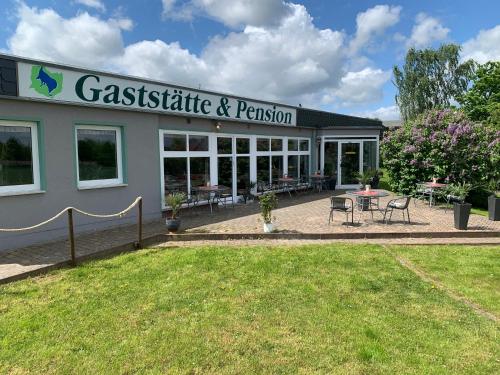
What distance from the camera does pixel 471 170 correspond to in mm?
12227

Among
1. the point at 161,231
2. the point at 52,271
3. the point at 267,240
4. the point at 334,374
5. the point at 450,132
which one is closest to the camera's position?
the point at 334,374

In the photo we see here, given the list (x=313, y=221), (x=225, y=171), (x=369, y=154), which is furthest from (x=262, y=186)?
(x=369, y=154)

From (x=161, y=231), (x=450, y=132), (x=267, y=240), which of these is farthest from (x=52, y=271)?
(x=450, y=132)

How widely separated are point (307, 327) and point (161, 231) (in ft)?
17.4

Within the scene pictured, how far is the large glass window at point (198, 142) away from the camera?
1113cm

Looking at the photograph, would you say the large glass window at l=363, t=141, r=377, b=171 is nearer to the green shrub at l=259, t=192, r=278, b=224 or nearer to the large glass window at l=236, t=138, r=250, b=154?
the large glass window at l=236, t=138, r=250, b=154

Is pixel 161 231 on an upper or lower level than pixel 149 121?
lower

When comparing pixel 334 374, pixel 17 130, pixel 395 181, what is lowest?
pixel 334 374

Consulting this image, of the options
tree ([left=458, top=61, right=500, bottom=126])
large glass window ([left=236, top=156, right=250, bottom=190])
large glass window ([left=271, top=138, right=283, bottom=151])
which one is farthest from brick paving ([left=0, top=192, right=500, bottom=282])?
tree ([left=458, top=61, right=500, bottom=126])

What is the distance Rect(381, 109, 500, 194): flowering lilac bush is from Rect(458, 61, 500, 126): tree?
1652 centimetres

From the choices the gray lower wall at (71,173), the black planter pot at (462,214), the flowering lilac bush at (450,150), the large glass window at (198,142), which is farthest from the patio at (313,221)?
the large glass window at (198,142)

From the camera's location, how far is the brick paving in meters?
6.52

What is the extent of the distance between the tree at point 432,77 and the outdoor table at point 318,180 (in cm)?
1915

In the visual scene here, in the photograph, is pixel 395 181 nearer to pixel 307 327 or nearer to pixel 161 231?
pixel 161 231
